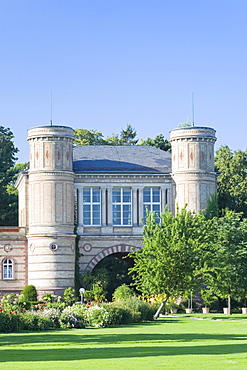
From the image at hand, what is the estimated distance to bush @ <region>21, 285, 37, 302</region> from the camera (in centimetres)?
5494

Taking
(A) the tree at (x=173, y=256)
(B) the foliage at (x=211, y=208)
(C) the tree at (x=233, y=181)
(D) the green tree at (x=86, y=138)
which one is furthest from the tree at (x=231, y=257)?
(D) the green tree at (x=86, y=138)

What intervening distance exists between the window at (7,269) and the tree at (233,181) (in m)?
19.4

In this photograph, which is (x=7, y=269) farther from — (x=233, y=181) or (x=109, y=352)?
(x=109, y=352)

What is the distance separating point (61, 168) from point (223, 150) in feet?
76.1

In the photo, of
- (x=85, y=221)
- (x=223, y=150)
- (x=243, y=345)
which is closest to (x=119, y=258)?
(x=85, y=221)

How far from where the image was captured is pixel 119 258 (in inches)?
2596

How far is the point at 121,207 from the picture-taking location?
60000 millimetres

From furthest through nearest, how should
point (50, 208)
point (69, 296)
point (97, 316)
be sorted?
point (50, 208)
point (69, 296)
point (97, 316)

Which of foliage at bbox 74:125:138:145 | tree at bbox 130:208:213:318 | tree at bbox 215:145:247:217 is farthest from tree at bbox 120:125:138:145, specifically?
tree at bbox 130:208:213:318

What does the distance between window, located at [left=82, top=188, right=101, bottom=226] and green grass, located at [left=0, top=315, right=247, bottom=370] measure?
30.4 meters

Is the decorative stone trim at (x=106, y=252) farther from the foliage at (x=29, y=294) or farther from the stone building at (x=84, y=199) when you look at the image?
the foliage at (x=29, y=294)

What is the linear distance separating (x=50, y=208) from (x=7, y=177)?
75.1 ft

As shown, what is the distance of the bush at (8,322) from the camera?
103ft

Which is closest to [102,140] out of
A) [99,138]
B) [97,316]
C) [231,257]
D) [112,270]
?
[99,138]
